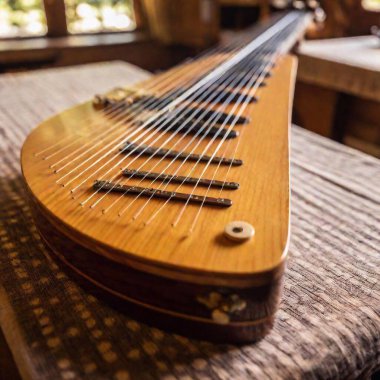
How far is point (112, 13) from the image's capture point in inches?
178

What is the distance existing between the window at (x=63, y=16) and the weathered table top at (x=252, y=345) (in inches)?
145

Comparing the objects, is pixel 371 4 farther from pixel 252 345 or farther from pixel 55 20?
pixel 252 345

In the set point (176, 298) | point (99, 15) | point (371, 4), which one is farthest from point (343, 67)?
point (99, 15)

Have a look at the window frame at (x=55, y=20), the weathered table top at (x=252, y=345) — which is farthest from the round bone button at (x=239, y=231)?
the window frame at (x=55, y=20)

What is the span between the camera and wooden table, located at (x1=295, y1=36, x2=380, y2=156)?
2.20 meters

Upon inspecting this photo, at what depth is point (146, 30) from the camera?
185 inches

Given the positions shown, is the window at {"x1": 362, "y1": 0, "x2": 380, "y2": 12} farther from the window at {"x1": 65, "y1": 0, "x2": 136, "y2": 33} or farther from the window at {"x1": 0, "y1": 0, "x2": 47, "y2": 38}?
the window at {"x1": 0, "y1": 0, "x2": 47, "y2": 38}

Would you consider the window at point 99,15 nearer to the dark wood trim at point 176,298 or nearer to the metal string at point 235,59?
the metal string at point 235,59

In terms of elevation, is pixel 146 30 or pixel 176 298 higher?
pixel 176 298

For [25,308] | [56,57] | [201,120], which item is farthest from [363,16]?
[25,308]

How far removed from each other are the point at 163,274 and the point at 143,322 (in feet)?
0.45

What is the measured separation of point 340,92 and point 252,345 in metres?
2.17

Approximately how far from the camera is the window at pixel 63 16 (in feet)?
13.2

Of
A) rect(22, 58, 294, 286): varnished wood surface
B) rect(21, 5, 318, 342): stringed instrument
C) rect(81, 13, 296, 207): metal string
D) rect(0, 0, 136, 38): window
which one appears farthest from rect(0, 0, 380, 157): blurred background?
rect(22, 58, 294, 286): varnished wood surface
